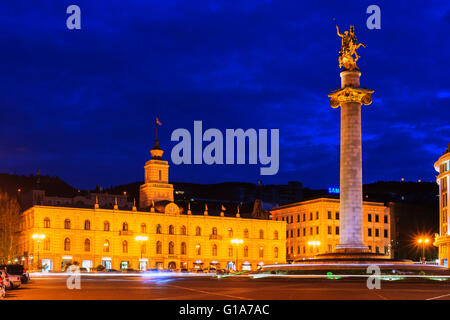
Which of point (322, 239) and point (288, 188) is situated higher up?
point (288, 188)

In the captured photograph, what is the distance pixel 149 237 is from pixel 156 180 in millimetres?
11880

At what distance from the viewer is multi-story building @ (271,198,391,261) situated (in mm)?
115375

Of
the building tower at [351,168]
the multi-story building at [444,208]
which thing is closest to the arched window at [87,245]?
the multi-story building at [444,208]

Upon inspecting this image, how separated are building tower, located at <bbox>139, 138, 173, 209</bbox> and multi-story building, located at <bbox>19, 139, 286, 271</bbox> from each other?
17 centimetres

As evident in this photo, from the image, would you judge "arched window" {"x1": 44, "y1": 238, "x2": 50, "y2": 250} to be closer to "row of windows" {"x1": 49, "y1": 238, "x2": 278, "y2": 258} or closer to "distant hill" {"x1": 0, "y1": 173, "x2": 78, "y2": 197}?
"row of windows" {"x1": 49, "y1": 238, "x2": 278, "y2": 258}

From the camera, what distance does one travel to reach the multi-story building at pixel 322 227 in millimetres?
115375

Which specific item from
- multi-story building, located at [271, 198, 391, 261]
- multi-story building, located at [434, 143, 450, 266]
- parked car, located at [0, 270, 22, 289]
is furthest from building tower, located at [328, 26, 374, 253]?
multi-story building, located at [271, 198, 391, 261]

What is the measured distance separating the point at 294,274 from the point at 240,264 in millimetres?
58953

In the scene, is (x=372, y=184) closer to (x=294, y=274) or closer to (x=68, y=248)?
(x=68, y=248)

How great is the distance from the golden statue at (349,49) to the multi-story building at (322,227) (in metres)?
56.0

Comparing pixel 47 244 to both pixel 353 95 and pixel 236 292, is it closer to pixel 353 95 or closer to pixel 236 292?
pixel 353 95

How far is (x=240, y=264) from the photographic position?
113250mm

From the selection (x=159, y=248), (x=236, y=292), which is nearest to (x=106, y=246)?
(x=159, y=248)
